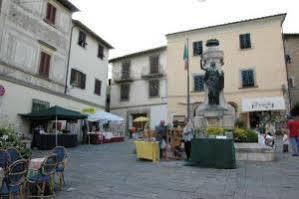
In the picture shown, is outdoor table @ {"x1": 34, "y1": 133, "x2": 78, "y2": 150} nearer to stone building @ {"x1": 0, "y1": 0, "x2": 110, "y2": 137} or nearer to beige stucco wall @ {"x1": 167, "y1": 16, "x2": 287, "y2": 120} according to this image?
stone building @ {"x1": 0, "y1": 0, "x2": 110, "y2": 137}

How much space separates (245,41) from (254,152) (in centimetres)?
1622

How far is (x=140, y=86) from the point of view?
29297 millimetres

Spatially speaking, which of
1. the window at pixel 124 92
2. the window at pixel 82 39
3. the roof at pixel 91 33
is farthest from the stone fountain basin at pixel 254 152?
the window at pixel 124 92

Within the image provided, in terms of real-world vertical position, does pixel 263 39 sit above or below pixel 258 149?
above

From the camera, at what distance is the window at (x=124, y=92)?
3025 centimetres

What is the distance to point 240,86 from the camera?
2295 cm

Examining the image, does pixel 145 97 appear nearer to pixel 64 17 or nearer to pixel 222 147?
pixel 64 17

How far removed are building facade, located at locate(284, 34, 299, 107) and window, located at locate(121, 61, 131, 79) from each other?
16826 mm

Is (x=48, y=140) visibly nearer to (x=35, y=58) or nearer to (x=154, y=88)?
(x=35, y=58)

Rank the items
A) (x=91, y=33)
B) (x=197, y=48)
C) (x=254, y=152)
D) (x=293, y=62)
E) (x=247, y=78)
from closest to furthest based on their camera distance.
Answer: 1. (x=254, y=152)
2. (x=91, y=33)
3. (x=247, y=78)
4. (x=197, y=48)
5. (x=293, y=62)

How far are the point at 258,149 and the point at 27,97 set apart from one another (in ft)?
42.0

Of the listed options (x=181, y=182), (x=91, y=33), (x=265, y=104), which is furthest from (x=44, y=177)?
(x=265, y=104)

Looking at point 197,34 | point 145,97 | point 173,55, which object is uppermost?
point 197,34

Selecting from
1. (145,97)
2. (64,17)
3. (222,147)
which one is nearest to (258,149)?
(222,147)
